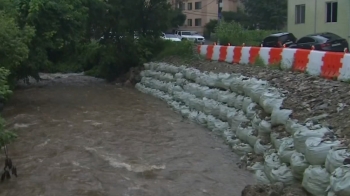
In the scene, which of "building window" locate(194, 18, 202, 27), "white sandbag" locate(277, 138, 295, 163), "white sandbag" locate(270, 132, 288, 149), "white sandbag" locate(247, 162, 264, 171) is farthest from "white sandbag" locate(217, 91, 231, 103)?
"building window" locate(194, 18, 202, 27)

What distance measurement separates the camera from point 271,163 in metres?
7.37

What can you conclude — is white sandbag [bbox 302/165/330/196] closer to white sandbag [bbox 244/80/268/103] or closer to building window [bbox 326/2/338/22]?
white sandbag [bbox 244/80/268/103]

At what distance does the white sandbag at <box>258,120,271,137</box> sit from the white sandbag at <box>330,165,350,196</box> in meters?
3.29

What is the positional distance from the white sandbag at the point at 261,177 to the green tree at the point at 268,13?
136ft

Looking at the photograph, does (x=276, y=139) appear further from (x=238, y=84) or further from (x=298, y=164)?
(x=238, y=84)

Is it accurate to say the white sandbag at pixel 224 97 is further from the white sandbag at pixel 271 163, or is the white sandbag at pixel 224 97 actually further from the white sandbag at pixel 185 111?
the white sandbag at pixel 271 163

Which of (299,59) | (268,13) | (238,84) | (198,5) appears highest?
(198,5)

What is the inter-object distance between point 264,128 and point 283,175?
2.00 m

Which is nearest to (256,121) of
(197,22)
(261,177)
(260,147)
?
(260,147)

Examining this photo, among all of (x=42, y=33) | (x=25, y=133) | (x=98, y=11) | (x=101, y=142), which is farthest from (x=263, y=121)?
(x=98, y=11)

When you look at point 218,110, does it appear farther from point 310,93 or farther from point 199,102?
point 310,93

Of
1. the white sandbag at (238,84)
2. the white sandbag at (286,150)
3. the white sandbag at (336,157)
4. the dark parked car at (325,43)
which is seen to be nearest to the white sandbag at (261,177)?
the white sandbag at (286,150)

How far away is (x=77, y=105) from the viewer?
16.3 m

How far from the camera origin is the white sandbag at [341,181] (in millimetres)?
4895
